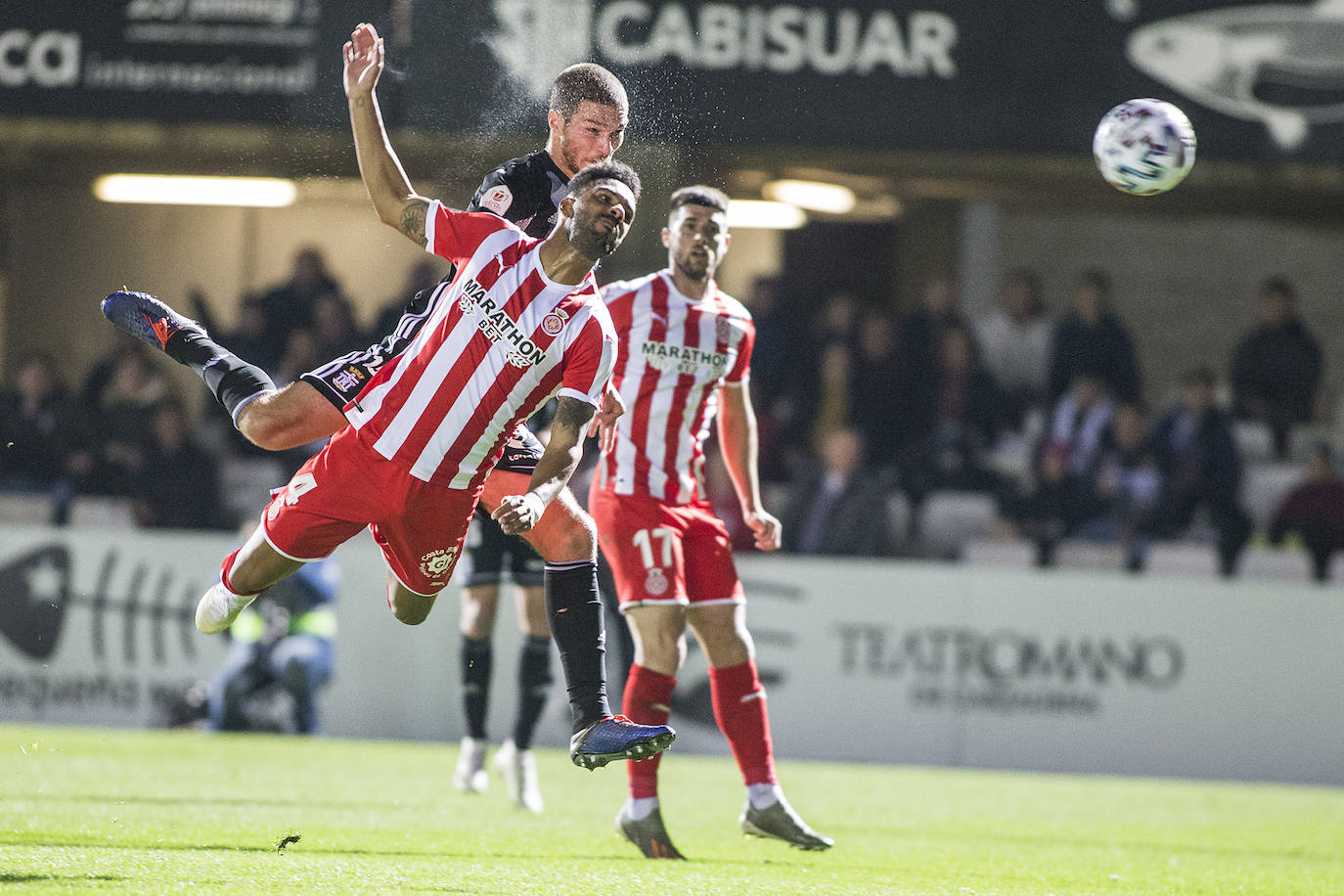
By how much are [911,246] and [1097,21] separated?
5696mm

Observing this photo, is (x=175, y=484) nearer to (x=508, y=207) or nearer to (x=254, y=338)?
(x=254, y=338)

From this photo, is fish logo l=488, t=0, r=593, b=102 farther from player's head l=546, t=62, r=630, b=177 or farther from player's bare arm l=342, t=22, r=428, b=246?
player's bare arm l=342, t=22, r=428, b=246

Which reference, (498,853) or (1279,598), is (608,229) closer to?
(498,853)

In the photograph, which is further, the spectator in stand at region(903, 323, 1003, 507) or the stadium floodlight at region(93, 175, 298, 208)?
the stadium floodlight at region(93, 175, 298, 208)

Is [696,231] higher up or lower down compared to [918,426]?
higher up

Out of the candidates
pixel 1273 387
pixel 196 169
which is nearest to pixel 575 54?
pixel 196 169

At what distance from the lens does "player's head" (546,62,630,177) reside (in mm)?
5359

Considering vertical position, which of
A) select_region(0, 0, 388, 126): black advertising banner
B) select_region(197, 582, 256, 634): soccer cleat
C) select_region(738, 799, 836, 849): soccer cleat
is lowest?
select_region(738, 799, 836, 849): soccer cleat

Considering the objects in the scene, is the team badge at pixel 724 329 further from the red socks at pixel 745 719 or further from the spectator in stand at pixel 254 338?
the spectator in stand at pixel 254 338

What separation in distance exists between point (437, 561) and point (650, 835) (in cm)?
137

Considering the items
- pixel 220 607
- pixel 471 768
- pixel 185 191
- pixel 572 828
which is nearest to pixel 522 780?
pixel 471 768

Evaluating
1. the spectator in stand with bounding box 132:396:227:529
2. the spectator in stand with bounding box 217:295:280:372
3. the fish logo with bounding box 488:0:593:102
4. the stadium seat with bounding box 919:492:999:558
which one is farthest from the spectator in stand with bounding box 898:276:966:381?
the fish logo with bounding box 488:0:593:102

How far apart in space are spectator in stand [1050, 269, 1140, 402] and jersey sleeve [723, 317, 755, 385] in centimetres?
632

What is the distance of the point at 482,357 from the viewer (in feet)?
16.4
